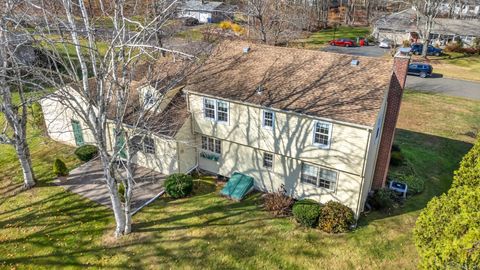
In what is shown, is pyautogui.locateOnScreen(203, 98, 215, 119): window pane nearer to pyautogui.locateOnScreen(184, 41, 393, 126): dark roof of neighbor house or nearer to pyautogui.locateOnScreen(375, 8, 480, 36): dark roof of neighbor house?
pyautogui.locateOnScreen(184, 41, 393, 126): dark roof of neighbor house

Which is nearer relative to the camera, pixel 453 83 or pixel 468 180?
pixel 468 180

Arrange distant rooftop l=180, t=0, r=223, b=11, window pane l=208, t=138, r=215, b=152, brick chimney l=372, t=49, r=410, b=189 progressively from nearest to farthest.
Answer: brick chimney l=372, t=49, r=410, b=189
window pane l=208, t=138, r=215, b=152
distant rooftop l=180, t=0, r=223, b=11

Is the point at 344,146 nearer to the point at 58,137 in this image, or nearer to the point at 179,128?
the point at 179,128

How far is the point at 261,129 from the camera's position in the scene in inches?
791

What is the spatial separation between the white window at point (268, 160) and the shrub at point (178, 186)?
185 inches

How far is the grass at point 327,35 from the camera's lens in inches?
2491

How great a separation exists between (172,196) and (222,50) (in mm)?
10572

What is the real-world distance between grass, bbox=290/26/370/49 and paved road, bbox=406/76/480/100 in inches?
801

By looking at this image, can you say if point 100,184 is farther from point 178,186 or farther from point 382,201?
point 382,201

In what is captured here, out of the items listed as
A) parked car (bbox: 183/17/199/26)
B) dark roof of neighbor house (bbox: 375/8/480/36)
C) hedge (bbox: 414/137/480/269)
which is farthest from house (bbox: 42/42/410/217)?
dark roof of neighbor house (bbox: 375/8/480/36)

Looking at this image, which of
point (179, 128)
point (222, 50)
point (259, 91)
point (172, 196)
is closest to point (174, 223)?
point (172, 196)

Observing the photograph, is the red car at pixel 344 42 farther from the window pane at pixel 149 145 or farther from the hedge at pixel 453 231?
the hedge at pixel 453 231

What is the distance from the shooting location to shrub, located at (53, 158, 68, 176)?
2243cm

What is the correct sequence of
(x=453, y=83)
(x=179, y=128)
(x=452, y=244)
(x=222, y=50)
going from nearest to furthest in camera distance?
(x=452, y=244)
(x=179, y=128)
(x=222, y=50)
(x=453, y=83)
